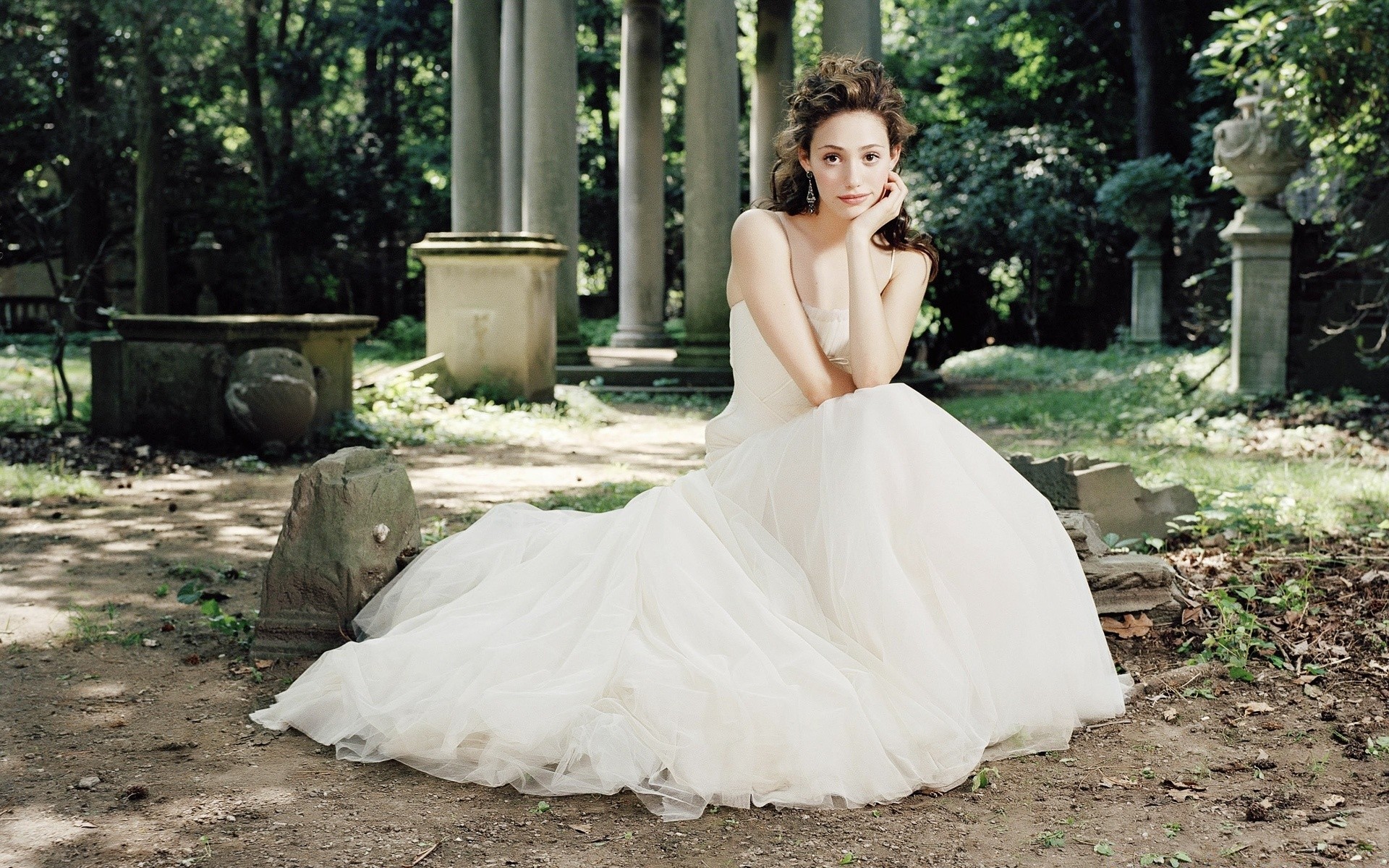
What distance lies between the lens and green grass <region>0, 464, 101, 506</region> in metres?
6.99

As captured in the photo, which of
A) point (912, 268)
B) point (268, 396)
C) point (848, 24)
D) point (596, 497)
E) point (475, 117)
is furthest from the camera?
point (475, 117)

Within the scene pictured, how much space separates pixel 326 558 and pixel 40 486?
422 centimetres

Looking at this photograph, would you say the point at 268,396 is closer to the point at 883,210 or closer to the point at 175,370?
the point at 175,370

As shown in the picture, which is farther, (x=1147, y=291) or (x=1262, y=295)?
(x=1147, y=291)

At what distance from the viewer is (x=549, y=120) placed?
1394cm

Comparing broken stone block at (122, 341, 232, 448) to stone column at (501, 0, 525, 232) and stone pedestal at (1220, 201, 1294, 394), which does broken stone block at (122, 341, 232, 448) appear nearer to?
stone column at (501, 0, 525, 232)

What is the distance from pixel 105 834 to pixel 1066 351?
18465 millimetres

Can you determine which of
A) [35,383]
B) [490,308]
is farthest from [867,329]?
[35,383]

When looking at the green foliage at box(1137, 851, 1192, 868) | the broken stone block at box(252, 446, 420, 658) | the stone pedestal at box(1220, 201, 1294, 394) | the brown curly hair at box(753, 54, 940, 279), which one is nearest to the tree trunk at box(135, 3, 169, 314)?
the stone pedestal at box(1220, 201, 1294, 394)

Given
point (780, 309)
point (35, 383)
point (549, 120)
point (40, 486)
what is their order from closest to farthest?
point (780, 309)
point (40, 486)
point (35, 383)
point (549, 120)

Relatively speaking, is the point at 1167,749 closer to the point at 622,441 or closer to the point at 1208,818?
the point at 1208,818

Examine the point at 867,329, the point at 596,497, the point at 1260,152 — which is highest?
the point at 1260,152

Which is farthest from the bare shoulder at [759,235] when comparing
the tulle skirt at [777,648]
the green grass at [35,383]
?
the green grass at [35,383]

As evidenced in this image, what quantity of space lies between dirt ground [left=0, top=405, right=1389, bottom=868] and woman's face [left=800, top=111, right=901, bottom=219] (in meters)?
1.75
